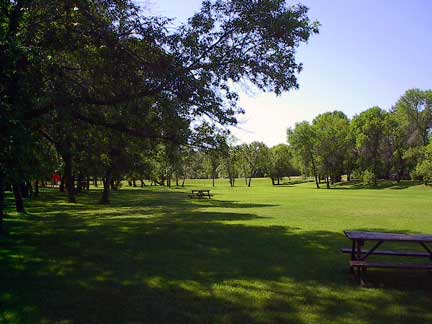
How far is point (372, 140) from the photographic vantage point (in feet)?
241

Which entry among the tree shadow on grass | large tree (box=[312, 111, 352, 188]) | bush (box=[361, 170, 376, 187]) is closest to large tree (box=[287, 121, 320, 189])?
large tree (box=[312, 111, 352, 188])

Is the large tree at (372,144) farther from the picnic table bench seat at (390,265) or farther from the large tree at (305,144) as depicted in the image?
the picnic table bench seat at (390,265)

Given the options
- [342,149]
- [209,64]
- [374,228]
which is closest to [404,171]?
[342,149]

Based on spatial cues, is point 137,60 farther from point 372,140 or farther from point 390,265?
point 372,140

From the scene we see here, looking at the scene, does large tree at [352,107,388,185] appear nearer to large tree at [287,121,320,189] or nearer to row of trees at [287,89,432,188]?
row of trees at [287,89,432,188]

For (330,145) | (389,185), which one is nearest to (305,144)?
(330,145)

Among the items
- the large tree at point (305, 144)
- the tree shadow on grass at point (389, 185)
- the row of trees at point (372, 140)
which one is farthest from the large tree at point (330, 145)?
the tree shadow on grass at point (389, 185)

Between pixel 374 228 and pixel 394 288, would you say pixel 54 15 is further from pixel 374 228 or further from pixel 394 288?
pixel 374 228

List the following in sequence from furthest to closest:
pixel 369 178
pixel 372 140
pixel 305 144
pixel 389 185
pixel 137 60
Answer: pixel 305 144
pixel 372 140
pixel 369 178
pixel 389 185
pixel 137 60

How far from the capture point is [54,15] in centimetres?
1105

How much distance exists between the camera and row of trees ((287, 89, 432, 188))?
2874 inches

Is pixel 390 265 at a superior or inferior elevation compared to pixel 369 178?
inferior

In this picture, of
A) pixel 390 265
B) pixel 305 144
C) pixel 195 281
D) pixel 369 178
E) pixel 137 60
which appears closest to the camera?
pixel 390 265

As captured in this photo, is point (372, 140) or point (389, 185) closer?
point (389, 185)
